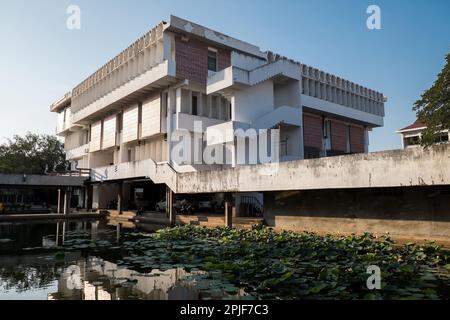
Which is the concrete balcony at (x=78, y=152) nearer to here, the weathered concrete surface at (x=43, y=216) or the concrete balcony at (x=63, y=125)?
the concrete balcony at (x=63, y=125)

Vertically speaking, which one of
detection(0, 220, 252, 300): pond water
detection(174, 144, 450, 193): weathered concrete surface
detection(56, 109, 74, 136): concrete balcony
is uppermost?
detection(56, 109, 74, 136): concrete balcony

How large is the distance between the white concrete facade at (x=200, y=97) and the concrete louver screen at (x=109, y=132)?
101 millimetres

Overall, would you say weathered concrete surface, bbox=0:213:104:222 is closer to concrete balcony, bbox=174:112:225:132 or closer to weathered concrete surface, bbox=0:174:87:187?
weathered concrete surface, bbox=0:174:87:187

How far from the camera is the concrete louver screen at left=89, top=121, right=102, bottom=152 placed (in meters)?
38.3

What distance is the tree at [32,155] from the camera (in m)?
Answer: 46.7

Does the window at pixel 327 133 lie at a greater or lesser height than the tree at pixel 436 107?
greater

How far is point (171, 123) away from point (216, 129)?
4217mm

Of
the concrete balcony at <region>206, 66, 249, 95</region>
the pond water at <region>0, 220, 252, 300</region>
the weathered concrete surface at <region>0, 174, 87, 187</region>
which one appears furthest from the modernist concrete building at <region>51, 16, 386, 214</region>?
the pond water at <region>0, 220, 252, 300</region>

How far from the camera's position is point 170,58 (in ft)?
90.0

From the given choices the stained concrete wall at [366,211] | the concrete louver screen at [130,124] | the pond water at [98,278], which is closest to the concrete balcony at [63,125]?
the concrete louver screen at [130,124]

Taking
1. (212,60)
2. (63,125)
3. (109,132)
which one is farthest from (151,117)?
(63,125)

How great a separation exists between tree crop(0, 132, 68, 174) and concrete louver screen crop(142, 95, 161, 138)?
20.5 meters
